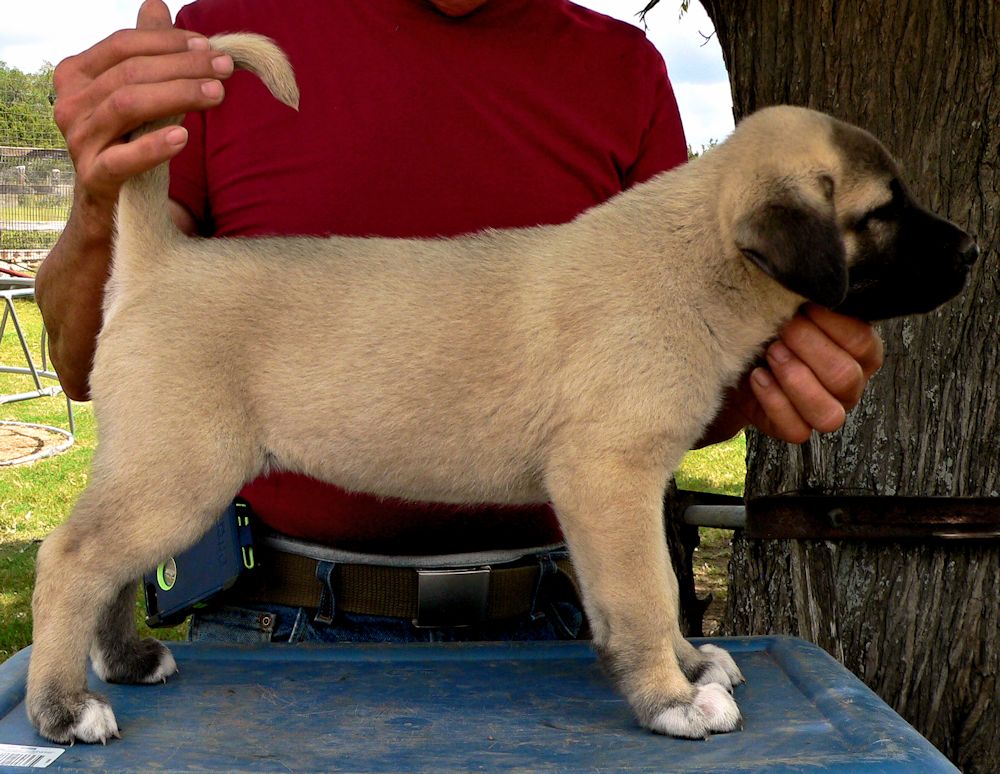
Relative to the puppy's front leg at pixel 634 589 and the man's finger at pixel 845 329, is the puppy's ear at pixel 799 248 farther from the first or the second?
the puppy's front leg at pixel 634 589

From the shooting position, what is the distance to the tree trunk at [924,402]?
141 inches

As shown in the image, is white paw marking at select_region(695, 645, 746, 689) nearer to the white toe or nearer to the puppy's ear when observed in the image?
the puppy's ear

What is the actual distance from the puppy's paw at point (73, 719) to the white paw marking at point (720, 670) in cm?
147

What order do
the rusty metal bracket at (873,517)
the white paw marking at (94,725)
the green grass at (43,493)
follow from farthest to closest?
the green grass at (43,493) → the rusty metal bracket at (873,517) → the white paw marking at (94,725)

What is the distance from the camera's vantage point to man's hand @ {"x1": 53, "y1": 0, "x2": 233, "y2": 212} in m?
2.55

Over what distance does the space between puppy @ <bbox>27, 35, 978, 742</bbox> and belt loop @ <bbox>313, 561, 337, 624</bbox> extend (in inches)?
17.8

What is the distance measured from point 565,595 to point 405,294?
4.15ft

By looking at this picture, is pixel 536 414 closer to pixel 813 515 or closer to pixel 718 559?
pixel 813 515

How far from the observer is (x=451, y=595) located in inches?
125

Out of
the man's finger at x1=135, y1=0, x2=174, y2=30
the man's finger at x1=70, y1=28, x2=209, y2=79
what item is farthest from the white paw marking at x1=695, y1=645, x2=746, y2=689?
the man's finger at x1=135, y1=0, x2=174, y2=30

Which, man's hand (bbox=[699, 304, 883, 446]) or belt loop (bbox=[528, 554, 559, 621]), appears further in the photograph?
belt loop (bbox=[528, 554, 559, 621])

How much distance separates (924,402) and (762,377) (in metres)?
1.02

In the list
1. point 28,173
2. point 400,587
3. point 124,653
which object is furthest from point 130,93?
point 28,173

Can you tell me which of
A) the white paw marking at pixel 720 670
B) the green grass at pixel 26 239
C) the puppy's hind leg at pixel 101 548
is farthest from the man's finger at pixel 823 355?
the green grass at pixel 26 239
